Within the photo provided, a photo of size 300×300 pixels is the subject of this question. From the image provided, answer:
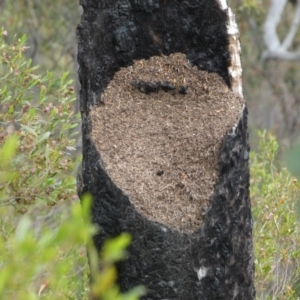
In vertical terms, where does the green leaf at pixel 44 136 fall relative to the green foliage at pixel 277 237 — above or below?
above

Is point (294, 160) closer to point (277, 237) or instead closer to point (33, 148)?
point (33, 148)

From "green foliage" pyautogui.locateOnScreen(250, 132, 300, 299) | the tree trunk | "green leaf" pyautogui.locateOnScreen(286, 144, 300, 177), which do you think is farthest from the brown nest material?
"green leaf" pyautogui.locateOnScreen(286, 144, 300, 177)

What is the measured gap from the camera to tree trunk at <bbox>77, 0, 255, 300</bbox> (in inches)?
116

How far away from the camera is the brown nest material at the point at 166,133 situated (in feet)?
9.87

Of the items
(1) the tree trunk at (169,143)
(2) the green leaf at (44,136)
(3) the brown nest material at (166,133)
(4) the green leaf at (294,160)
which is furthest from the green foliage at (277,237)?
(4) the green leaf at (294,160)

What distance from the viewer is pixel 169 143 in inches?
124

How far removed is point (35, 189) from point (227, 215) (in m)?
1.17

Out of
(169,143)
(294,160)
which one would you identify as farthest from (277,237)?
(294,160)

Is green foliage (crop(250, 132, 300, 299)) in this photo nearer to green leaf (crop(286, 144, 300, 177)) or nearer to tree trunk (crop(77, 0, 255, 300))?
tree trunk (crop(77, 0, 255, 300))

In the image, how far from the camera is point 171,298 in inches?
117

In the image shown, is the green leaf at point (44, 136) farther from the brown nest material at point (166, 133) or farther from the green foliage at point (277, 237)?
the green foliage at point (277, 237)

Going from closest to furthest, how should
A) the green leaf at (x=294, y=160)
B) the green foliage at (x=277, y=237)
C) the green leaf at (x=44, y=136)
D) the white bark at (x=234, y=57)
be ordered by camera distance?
1. the green leaf at (x=294, y=160)
2. the white bark at (x=234, y=57)
3. the green leaf at (x=44, y=136)
4. the green foliage at (x=277, y=237)

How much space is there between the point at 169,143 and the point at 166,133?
51mm

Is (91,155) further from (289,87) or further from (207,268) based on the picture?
(289,87)
